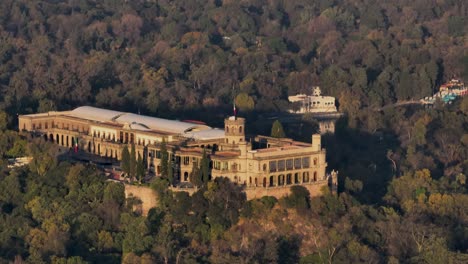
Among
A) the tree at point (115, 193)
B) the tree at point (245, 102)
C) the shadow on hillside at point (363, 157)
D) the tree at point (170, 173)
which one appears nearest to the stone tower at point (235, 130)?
the tree at point (170, 173)

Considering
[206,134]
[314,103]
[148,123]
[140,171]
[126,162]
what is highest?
[148,123]

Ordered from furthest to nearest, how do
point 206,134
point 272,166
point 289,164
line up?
point 206,134
point 289,164
point 272,166

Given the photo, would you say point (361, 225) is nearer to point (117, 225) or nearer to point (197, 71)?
point (117, 225)

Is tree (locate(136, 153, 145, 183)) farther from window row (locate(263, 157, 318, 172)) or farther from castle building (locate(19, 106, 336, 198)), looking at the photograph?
window row (locate(263, 157, 318, 172))

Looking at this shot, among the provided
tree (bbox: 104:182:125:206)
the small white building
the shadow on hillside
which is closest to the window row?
the shadow on hillside

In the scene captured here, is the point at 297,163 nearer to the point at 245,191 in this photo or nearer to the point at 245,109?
the point at 245,191

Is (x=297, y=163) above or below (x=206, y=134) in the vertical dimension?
below

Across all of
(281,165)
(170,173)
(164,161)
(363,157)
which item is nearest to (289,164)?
(281,165)
